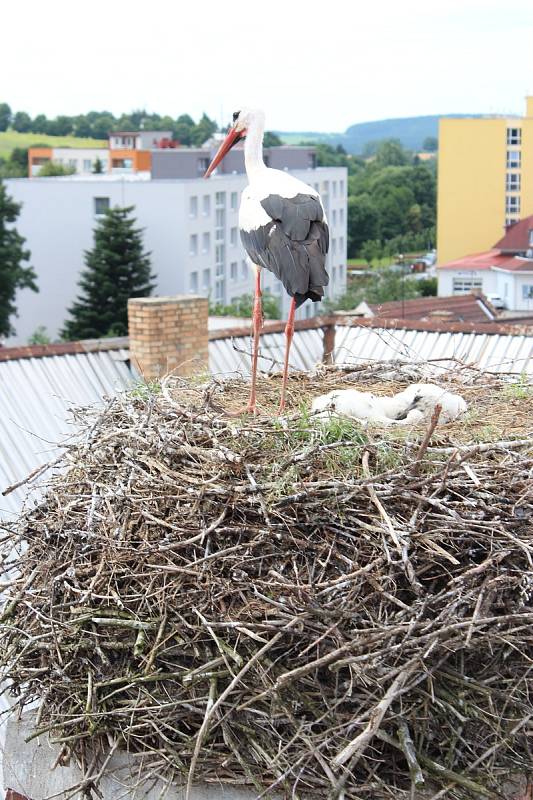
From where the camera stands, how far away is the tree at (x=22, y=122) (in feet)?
535

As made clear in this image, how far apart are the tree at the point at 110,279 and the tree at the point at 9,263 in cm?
332

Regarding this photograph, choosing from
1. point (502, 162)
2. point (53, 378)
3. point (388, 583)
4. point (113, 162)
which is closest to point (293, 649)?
point (388, 583)

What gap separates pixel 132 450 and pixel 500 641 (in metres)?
2.03

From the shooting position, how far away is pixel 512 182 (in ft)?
255

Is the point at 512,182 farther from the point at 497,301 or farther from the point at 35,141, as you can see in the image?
the point at 35,141

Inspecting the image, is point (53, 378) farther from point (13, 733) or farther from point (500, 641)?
A: point (500, 641)

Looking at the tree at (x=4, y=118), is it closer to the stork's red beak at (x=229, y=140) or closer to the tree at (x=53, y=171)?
the tree at (x=53, y=171)

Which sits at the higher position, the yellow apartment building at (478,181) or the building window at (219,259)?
the yellow apartment building at (478,181)

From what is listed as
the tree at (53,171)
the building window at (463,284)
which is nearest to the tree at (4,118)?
the tree at (53,171)

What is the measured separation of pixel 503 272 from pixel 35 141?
99.1m

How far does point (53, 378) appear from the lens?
37.2 feet

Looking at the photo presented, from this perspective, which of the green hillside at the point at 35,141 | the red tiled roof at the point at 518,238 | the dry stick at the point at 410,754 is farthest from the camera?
the green hillside at the point at 35,141

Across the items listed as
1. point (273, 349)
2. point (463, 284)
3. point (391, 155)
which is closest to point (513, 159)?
point (463, 284)

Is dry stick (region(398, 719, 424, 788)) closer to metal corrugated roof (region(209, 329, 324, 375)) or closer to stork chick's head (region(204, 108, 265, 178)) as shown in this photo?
stork chick's head (region(204, 108, 265, 178))
